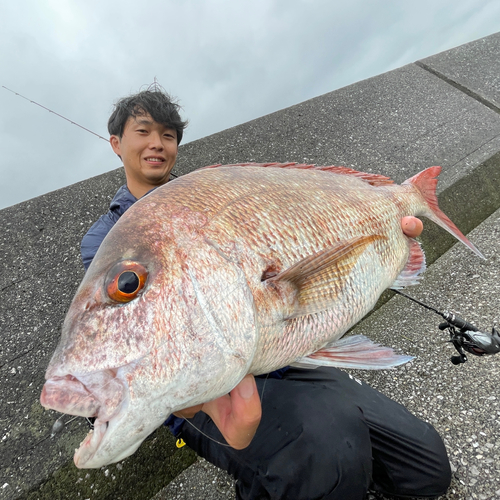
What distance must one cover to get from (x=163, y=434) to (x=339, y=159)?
239 centimetres

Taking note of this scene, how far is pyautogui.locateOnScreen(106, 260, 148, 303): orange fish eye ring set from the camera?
2.29 ft

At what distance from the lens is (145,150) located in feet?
5.44

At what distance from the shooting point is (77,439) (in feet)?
5.00

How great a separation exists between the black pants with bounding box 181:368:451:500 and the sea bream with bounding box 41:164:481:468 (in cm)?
35

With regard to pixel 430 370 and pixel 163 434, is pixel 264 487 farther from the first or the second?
pixel 430 370

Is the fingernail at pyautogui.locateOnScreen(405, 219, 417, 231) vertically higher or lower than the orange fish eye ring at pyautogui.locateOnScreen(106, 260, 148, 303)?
lower

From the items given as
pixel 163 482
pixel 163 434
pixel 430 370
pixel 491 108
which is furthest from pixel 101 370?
pixel 491 108

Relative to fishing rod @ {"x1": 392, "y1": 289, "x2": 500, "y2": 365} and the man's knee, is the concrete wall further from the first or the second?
fishing rod @ {"x1": 392, "y1": 289, "x2": 500, "y2": 365}

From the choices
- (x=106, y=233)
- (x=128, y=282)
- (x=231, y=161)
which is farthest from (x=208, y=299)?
(x=231, y=161)

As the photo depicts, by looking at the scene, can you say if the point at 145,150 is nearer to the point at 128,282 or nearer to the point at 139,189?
the point at 139,189

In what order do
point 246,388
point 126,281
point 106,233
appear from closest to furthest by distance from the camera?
point 126,281, point 246,388, point 106,233

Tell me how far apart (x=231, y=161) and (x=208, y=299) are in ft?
6.70

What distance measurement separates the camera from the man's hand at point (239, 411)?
0.85 m

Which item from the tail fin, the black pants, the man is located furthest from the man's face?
the tail fin
